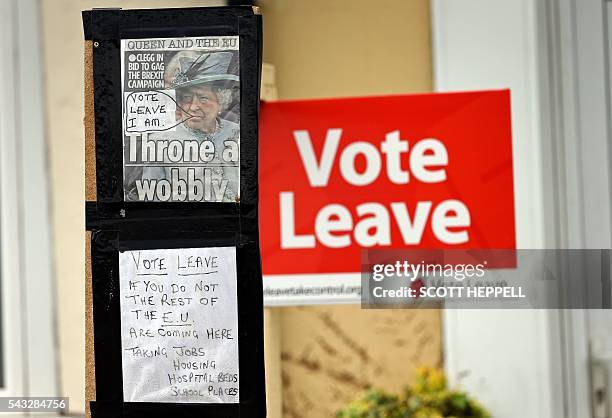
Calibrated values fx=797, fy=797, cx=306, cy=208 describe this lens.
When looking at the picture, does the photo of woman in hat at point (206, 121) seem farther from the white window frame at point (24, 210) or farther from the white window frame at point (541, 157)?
the white window frame at point (24, 210)

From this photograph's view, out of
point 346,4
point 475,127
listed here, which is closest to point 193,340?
point 475,127

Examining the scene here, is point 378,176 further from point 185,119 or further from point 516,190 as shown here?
point 185,119

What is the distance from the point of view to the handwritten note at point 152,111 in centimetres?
113

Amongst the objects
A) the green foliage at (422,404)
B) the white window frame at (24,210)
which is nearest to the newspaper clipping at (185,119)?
the green foliage at (422,404)

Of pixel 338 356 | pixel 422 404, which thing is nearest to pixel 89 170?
pixel 422 404

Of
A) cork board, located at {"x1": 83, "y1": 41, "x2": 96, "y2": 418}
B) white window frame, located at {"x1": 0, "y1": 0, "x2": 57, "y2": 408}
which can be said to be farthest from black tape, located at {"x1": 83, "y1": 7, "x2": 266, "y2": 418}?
white window frame, located at {"x1": 0, "y1": 0, "x2": 57, "y2": 408}

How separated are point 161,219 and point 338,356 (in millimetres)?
1328

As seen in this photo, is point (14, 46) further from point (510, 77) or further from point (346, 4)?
point (510, 77)

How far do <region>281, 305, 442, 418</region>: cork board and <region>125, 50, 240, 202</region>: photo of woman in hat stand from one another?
49.8 inches

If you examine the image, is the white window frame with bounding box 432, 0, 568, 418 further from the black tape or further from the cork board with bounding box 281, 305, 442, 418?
the black tape

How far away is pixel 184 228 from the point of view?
1.13 metres

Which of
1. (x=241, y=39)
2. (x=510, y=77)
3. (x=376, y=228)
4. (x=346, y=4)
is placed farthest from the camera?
(x=346, y=4)

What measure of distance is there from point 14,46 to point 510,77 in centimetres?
148

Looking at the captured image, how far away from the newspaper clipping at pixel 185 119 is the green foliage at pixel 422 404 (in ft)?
3.70
